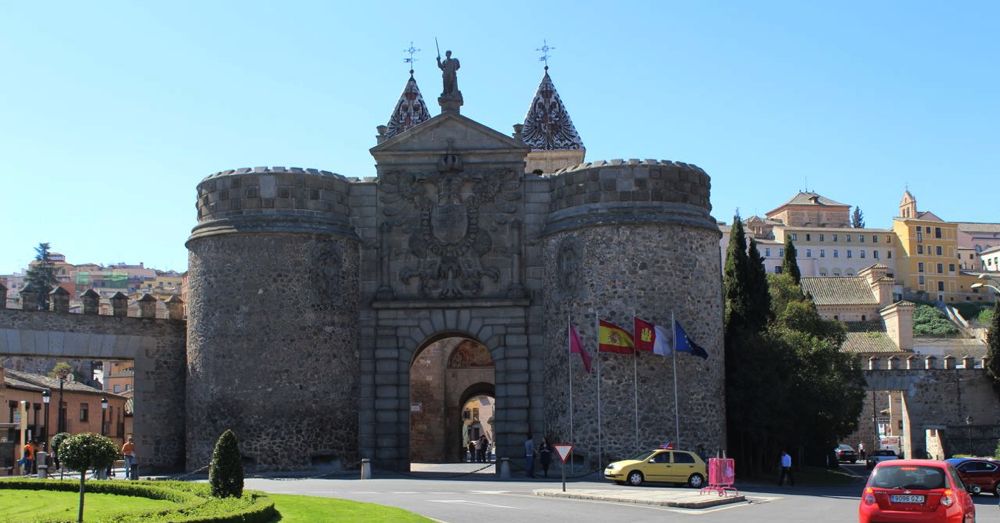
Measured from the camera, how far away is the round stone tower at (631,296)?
3638 centimetres

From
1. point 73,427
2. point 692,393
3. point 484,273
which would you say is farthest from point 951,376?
point 73,427

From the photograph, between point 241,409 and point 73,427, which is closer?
point 241,409

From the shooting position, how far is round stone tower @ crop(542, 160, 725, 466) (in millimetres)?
36375

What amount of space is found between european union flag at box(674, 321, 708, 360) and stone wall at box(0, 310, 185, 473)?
55.1ft

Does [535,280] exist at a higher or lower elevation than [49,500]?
higher

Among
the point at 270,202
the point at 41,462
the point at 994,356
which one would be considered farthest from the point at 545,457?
the point at 994,356

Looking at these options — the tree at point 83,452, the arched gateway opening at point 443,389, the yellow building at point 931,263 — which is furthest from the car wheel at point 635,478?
the yellow building at point 931,263

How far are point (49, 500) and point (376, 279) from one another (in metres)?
17.1

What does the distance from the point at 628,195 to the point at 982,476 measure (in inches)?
518

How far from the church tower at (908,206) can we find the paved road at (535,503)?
13298cm

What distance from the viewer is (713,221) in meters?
38.7

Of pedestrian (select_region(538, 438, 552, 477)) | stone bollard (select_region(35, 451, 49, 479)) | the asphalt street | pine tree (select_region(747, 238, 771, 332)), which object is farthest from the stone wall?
pine tree (select_region(747, 238, 771, 332))

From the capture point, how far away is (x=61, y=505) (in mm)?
21766

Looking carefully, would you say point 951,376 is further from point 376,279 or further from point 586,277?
point 376,279
